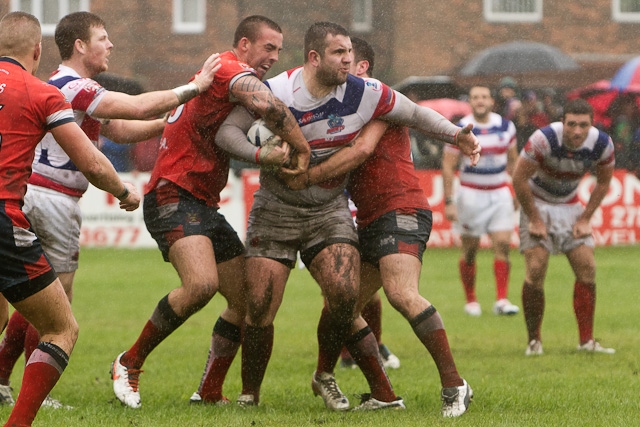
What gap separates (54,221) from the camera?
6.79m

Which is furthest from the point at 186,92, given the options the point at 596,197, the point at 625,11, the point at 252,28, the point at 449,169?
the point at 625,11

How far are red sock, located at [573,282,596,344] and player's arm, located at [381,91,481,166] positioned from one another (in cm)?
289

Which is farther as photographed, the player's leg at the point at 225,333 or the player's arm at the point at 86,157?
the player's leg at the point at 225,333

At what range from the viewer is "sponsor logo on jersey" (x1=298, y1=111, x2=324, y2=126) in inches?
261

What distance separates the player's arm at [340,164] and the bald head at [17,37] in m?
1.74

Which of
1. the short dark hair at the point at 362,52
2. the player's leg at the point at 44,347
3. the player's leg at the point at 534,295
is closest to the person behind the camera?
the player's leg at the point at 44,347

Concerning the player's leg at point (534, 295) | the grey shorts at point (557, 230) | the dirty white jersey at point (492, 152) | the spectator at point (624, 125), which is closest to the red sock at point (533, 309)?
the player's leg at point (534, 295)

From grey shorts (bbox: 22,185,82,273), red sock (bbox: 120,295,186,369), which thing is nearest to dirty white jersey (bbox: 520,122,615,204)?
red sock (bbox: 120,295,186,369)

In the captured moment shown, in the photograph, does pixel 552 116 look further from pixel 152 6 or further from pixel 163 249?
pixel 152 6

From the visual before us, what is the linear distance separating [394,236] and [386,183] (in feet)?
1.18

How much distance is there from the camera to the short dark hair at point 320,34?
6.51m

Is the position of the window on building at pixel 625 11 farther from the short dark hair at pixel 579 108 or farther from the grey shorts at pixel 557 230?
Answer: the short dark hair at pixel 579 108

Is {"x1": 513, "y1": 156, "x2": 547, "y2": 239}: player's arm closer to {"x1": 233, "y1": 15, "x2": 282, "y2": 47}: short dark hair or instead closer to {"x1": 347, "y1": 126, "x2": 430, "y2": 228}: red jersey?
{"x1": 347, "y1": 126, "x2": 430, "y2": 228}: red jersey

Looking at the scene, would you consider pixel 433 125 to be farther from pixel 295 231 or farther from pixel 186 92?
pixel 186 92
